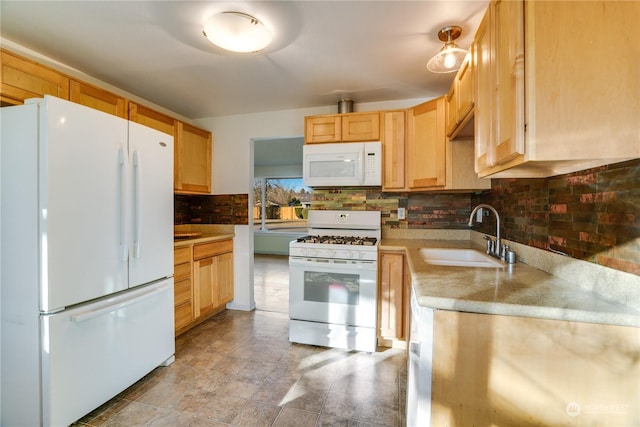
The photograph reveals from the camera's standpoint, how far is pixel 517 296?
3.38ft

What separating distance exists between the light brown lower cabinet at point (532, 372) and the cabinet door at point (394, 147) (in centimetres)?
188

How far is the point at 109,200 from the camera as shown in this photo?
5.69 feet

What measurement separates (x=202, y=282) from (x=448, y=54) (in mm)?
2928

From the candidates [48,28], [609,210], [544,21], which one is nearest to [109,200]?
[48,28]

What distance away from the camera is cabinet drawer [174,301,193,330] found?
262 cm

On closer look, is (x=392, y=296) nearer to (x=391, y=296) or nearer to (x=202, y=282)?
(x=391, y=296)

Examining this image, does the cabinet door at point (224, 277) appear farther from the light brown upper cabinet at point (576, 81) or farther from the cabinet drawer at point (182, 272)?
the light brown upper cabinet at point (576, 81)

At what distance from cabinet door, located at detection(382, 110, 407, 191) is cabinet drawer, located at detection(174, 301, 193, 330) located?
2.31m

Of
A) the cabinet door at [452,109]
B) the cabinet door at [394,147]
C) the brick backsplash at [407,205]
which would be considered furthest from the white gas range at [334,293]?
the cabinet door at [452,109]

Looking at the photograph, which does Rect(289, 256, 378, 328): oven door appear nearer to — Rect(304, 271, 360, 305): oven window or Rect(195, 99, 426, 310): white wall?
Rect(304, 271, 360, 305): oven window

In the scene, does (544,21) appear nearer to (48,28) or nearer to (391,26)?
(391,26)

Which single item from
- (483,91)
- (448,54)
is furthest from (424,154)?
(483,91)

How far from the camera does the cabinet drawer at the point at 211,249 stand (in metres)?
2.88

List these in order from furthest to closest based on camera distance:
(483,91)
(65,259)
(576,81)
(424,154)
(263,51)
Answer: (424,154) → (263,51) → (65,259) → (483,91) → (576,81)
